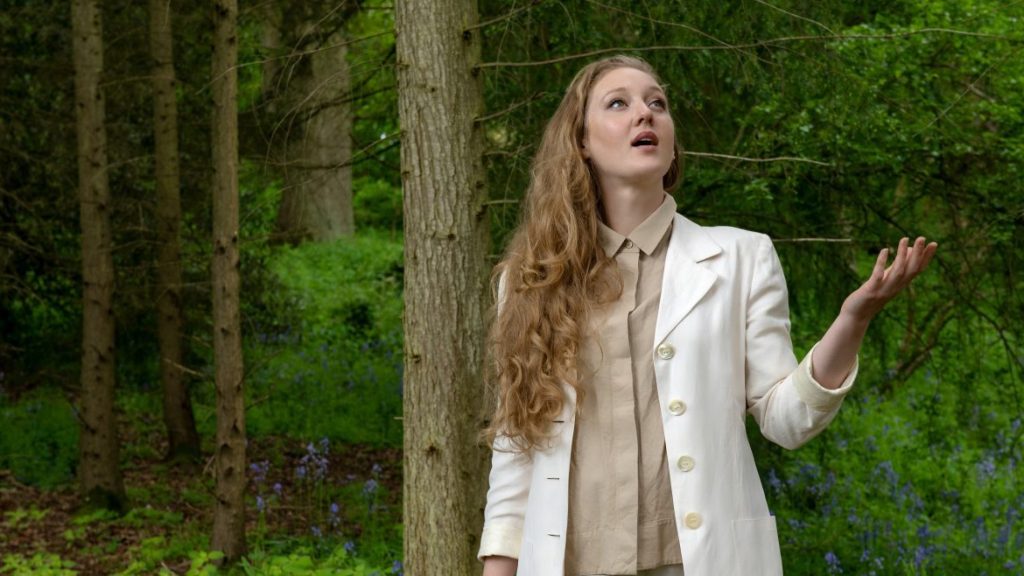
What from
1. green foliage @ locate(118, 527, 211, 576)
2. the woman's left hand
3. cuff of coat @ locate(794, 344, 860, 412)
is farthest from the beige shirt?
green foliage @ locate(118, 527, 211, 576)

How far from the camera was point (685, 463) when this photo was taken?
8.02 ft

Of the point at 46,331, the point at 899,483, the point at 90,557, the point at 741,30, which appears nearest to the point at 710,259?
the point at 741,30

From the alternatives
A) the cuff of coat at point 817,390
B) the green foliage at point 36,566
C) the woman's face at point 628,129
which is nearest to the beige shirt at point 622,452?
the woman's face at point 628,129


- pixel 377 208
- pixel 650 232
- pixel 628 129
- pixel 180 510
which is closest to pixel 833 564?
pixel 650 232

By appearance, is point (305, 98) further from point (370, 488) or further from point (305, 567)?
point (370, 488)

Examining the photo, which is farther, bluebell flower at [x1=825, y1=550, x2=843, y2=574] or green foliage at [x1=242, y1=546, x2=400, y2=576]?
bluebell flower at [x1=825, y1=550, x2=843, y2=574]

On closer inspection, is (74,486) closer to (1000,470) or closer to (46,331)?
(46,331)

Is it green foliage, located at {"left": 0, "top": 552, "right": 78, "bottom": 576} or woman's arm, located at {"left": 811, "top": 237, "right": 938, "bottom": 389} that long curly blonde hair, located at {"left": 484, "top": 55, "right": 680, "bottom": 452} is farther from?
green foliage, located at {"left": 0, "top": 552, "right": 78, "bottom": 576}

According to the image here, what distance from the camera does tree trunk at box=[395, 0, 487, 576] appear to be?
13.5ft

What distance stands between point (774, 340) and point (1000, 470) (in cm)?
725

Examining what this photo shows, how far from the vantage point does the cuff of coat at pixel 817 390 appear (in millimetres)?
2312

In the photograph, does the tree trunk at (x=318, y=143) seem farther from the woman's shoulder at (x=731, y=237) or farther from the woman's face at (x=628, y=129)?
the woman's shoulder at (x=731, y=237)

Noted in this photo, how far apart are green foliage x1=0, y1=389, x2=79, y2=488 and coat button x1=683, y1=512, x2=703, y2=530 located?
27.6 feet

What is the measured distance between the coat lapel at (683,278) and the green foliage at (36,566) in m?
5.11
